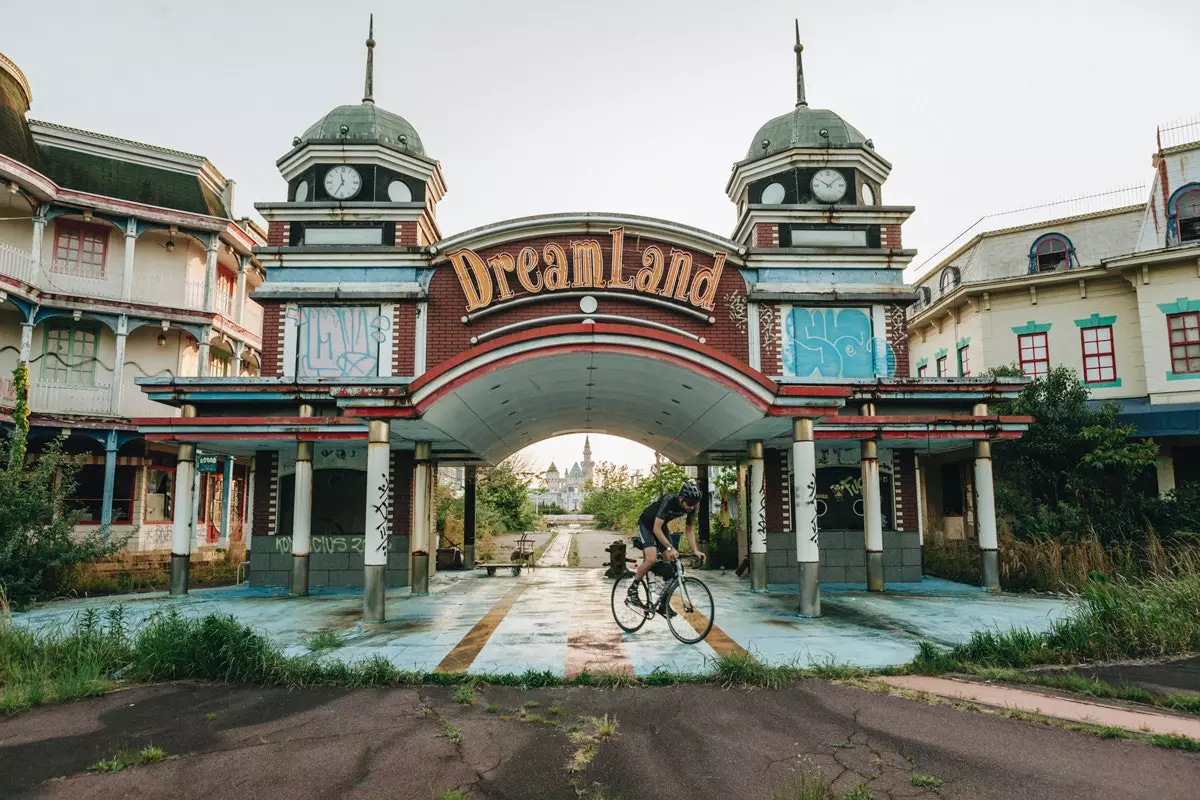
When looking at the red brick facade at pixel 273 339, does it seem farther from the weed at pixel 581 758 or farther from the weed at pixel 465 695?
the weed at pixel 581 758

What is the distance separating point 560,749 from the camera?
16.8ft

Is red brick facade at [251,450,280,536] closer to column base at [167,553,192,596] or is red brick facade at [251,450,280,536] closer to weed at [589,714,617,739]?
column base at [167,553,192,596]

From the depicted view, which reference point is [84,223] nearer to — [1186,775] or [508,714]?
[508,714]

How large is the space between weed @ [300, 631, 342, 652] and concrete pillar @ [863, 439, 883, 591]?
9.98m

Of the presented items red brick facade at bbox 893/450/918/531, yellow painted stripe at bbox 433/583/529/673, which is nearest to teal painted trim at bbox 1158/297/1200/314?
red brick facade at bbox 893/450/918/531

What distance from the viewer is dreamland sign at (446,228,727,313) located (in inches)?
619

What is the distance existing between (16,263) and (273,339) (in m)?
10.4

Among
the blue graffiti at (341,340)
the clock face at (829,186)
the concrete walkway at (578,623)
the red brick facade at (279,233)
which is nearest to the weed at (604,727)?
the concrete walkway at (578,623)

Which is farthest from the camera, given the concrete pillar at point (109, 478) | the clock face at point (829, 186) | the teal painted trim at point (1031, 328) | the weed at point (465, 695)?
the teal painted trim at point (1031, 328)

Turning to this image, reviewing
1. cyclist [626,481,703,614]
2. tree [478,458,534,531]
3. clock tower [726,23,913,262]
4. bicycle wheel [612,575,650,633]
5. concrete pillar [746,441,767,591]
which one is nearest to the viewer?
cyclist [626,481,703,614]

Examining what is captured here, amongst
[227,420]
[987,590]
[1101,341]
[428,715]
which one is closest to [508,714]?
[428,715]

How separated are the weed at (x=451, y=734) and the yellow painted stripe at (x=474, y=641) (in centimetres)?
172

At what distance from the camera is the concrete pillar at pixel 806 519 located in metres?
10.5

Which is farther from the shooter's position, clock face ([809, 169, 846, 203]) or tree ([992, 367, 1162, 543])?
clock face ([809, 169, 846, 203])
